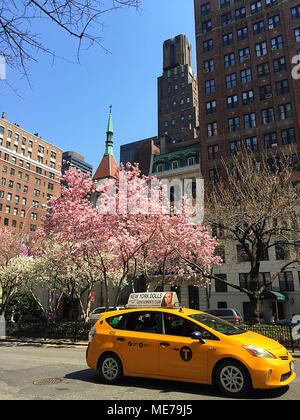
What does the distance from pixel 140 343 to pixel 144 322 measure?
1.63ft

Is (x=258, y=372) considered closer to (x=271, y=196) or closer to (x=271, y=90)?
(x=271, y=196)

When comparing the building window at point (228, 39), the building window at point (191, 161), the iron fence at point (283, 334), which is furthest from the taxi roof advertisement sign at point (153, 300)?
the building window at point (228, 39)

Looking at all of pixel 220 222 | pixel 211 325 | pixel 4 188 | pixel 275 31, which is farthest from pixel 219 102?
pixel 4 188

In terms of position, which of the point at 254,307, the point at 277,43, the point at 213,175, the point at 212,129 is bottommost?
the point at 254,307

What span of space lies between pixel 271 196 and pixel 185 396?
41.3 ft

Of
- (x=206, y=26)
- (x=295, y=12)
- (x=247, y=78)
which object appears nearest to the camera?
(x=295, y=12)

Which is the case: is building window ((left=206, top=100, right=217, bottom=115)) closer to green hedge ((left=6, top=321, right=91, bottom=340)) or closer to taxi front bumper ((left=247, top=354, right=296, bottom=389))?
green hedge ((left=6, top=321, right=91, bottom=340))

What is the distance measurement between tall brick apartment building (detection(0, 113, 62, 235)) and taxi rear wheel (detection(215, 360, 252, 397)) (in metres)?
70.9

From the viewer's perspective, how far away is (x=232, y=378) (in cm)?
600

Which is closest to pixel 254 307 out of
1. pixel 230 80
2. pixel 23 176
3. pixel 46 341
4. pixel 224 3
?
pixel 46 341

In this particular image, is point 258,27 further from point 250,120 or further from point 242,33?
point 250,120

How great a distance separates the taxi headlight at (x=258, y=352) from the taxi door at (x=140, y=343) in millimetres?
1974

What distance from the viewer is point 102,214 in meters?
18.3

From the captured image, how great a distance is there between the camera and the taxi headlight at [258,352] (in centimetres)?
590
